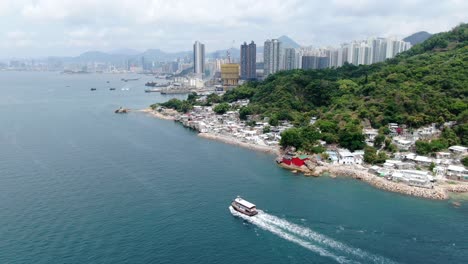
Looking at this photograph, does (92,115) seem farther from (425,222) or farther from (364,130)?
(425,222)

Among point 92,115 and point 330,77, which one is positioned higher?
point 330,77

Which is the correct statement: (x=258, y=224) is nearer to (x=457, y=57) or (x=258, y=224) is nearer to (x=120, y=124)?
(x=120, y=124)

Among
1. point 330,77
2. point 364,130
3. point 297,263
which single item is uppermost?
point 330,77

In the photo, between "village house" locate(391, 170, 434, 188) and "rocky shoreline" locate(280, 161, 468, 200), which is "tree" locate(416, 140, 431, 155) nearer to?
"village house" locate(391, 170, 434, 188)

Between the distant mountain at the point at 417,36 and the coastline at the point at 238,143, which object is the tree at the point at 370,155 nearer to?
the coastline at the point at 238,143

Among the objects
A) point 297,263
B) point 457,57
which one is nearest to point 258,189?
point 297,263

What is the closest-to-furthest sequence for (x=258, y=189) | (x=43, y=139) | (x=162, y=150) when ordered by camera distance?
(x=258, y=189) → (x=162, y=150) → (x=43, y=139)

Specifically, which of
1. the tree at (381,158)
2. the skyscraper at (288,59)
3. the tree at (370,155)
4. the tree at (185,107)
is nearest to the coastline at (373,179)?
the tree at (370,155)

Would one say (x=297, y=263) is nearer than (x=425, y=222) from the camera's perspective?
Yes

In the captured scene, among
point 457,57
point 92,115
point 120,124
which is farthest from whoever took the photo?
point 92,115
